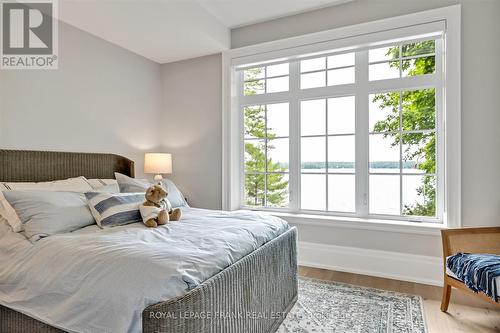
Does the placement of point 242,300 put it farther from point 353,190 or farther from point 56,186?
point 353,190

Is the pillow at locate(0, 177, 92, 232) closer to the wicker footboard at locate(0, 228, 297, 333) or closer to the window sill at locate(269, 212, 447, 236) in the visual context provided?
the wicker footboard at locate(0, 228, 297, 333)

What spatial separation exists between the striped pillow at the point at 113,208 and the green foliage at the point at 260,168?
5.84 ft

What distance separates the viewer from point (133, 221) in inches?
80.2

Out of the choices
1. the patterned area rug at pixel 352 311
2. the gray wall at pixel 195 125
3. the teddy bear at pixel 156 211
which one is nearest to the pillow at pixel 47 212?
the teddy bear at pixel 156 211

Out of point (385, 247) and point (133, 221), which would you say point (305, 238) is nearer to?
point (385, 247)

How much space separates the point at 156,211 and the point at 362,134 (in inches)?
89.0

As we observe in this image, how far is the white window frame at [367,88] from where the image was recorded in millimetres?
2533

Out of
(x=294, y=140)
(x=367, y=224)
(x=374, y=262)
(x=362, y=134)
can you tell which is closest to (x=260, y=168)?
(x=294, y=140)

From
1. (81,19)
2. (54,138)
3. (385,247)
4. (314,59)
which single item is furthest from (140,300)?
(314,59)

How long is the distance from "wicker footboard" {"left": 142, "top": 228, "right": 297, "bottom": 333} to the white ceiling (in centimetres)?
234

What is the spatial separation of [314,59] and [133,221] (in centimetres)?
264

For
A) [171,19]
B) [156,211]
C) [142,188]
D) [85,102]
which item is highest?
[171,19]

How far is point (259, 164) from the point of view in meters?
3.64

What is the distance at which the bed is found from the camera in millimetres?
1078
